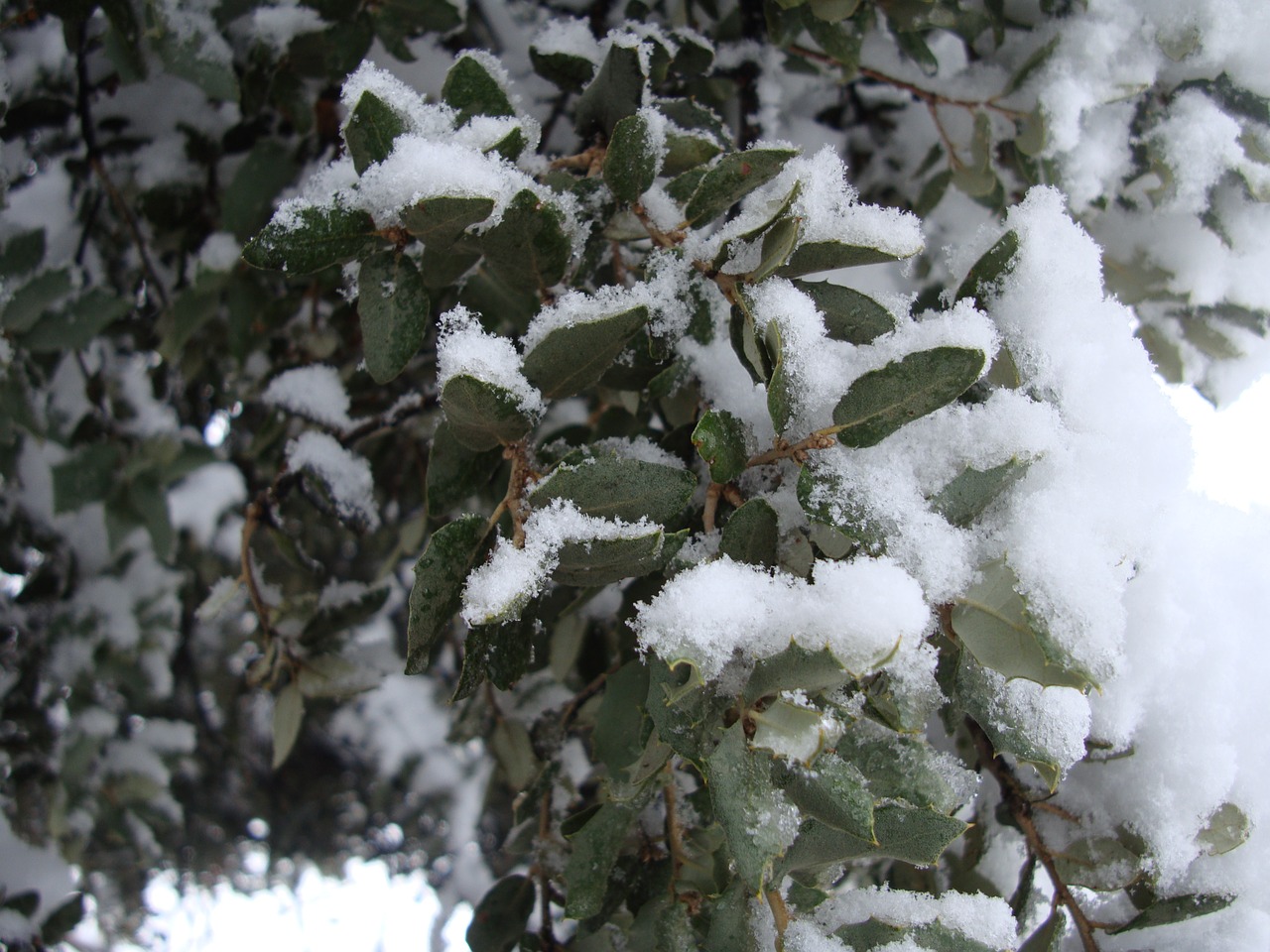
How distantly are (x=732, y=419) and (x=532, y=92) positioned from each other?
0.79m

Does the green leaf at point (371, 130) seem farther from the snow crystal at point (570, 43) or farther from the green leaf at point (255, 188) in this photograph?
the green leaf at point (255, 188)

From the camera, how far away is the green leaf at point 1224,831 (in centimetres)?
69

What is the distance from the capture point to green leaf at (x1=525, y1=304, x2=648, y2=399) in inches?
22.9

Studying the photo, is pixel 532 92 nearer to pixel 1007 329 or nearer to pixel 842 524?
pixel 1007 329

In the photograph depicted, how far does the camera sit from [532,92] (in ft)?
3.95

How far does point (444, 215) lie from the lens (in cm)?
60

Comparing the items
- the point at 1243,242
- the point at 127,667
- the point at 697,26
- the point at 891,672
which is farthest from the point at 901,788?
the point at 127,667

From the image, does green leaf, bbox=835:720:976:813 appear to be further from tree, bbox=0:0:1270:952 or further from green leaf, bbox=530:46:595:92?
green leaf, bbox=530:46:595:92

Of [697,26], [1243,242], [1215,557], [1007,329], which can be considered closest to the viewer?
[1007,329]

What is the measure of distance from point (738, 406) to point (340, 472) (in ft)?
1.63

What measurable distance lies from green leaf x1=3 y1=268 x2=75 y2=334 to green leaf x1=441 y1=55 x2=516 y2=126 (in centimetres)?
69

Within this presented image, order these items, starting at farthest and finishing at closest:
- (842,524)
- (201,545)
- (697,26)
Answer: (201,545) → (697,26) → (842,524)

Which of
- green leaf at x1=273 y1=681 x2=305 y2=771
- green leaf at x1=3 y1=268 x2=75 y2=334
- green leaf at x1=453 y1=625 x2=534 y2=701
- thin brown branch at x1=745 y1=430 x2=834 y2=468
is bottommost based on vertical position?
green leaf at x1=273 y1=681 x2=305 y2=771

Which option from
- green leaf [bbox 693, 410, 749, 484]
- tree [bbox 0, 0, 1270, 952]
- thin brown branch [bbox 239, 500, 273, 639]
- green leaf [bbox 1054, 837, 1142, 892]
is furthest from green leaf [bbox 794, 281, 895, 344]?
thin brown branch [bbox 239, 500, 273, 639]
